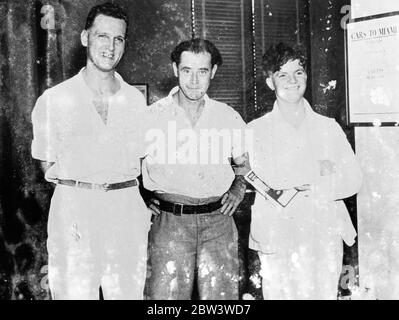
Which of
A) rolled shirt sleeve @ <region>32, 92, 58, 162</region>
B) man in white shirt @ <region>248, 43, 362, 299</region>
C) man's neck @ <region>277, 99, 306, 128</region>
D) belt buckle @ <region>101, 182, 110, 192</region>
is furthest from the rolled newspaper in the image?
rolled shirt sleeve @ <region>32, 92, 58, 162</region>

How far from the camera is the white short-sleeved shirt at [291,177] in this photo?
331 centimetres

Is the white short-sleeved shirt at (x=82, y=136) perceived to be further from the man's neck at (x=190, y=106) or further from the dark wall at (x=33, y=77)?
the man's neck at (x=190, y=106)

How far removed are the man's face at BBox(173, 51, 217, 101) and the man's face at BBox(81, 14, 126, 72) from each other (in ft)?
1.33

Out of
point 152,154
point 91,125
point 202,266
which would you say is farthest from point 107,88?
point 202,266

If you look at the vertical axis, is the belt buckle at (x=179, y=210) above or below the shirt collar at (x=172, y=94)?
below

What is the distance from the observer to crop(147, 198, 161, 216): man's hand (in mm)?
3125

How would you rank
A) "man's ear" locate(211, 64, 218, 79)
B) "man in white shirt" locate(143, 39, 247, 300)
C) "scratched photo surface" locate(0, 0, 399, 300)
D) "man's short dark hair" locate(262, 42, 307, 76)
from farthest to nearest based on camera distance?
"man's short dark hair" locate(262, 42, 307, 76) < "man's ear" locate(211, 64, 218, 79) < "scratched photo surface" locate(0, 0, 399, 300) < "man in white shirt" locate(143, 39, 247, 300)

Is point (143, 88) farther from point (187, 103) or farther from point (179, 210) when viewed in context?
point (179, 210)

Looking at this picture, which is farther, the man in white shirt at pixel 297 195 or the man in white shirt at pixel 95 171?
the man in white shirt at pixel 297 195

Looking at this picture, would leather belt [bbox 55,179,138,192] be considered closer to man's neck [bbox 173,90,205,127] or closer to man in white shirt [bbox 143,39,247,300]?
man in white shirt [bbox 143,39,247,300]

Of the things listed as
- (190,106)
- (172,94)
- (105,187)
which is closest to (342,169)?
(190,106)

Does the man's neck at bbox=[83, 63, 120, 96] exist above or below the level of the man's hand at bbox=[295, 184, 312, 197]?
above

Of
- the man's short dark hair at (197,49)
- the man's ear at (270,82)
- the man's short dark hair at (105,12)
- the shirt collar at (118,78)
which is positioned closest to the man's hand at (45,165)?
the shirt collar at (118,78)

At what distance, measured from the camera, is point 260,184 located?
10.9ft
